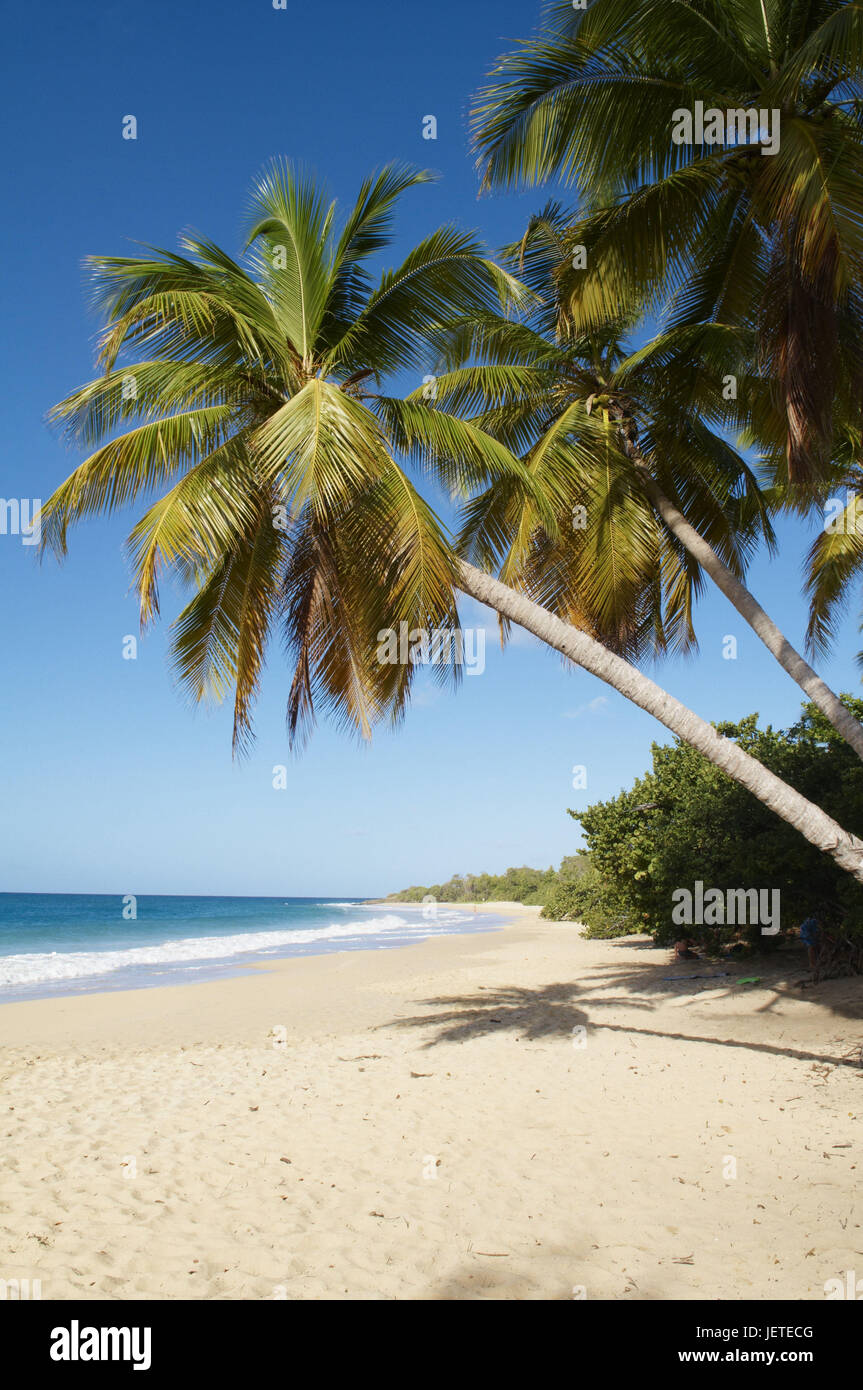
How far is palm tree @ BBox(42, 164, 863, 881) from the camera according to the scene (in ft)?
21.7

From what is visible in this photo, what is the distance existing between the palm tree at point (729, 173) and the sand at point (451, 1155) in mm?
3574

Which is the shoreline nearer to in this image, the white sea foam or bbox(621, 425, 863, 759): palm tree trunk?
the white sea foam

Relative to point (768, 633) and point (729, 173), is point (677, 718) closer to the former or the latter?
point (768, 633)

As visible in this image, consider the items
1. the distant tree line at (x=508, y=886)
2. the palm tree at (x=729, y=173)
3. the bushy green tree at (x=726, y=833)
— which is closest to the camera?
the palm tree at (x=729, y=173)

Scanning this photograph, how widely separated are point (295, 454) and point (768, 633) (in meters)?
4.77

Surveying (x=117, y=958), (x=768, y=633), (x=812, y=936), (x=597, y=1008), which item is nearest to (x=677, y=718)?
(x=768, y=633)

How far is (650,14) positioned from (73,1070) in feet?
39.2

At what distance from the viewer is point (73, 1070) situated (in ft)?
29.7

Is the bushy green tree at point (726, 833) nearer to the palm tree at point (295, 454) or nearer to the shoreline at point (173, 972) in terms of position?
the palm tree at point (295, 454)

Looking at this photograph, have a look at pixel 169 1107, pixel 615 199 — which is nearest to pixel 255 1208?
pixel 169 1107

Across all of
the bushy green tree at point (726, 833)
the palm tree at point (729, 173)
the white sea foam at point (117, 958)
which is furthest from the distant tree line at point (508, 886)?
the palm tree at point (729, 173)

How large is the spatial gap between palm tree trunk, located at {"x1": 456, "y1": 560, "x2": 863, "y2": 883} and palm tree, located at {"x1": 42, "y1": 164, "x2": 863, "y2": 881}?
0.02 meters

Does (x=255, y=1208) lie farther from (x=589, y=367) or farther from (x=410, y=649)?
(x=589, y=367)

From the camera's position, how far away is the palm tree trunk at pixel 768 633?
6991 millimetres
